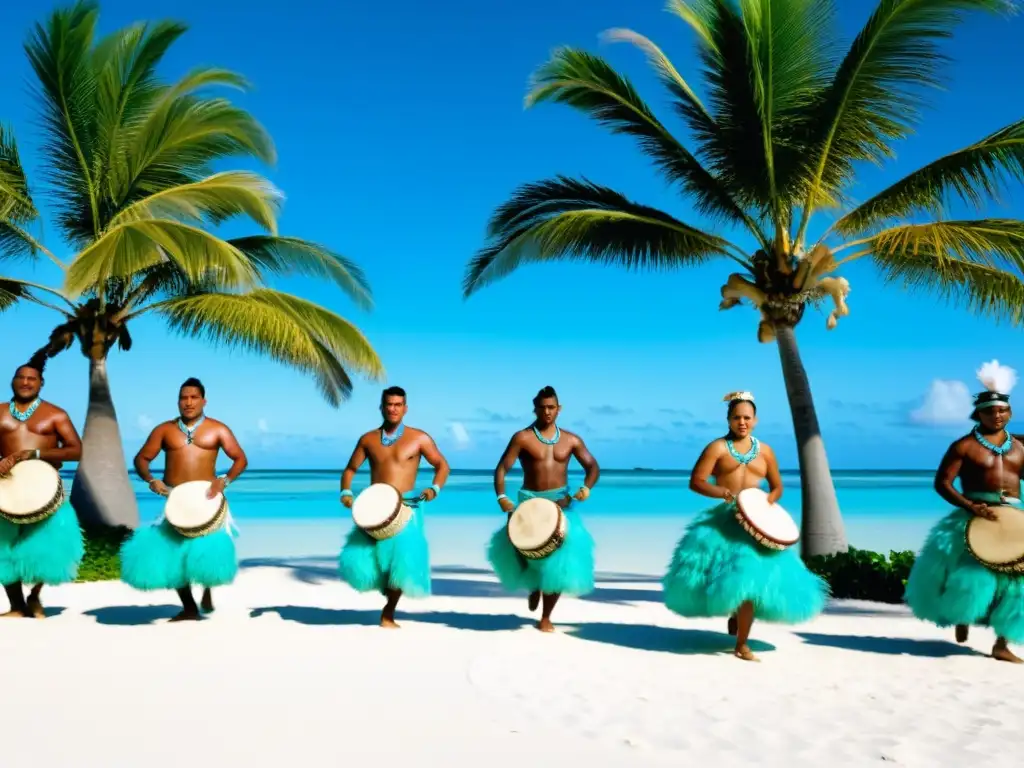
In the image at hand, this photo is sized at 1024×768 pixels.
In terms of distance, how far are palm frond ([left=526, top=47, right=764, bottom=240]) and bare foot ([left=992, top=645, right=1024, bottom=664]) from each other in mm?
4681

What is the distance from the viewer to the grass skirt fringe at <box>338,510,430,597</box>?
622 centimetres

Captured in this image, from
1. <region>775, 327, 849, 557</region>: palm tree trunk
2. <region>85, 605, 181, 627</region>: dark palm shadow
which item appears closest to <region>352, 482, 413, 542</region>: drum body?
<region>85, 605, 181, 627</region>: dark palm shadow

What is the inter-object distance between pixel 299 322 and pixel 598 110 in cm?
400

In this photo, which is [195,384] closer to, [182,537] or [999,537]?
[182,537]

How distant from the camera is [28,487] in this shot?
20.7ft

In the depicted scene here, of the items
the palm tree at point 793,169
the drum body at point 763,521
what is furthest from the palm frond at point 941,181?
the drum body at point 763,521

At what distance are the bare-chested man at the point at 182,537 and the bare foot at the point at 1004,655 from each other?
4.90 meters

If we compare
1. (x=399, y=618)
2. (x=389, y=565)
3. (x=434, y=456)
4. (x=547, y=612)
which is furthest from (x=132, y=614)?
(x=547, y=612)

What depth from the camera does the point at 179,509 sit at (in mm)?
6297

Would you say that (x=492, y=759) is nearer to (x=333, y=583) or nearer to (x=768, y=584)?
(x=768, y=584)

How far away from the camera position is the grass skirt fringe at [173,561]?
20.4 feet

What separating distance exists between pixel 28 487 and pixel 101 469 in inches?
171

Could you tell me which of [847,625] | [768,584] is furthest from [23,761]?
[847,625]

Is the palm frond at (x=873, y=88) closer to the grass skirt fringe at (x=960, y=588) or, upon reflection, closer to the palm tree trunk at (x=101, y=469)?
the grass skirt fringe at (x=960, y=588)
